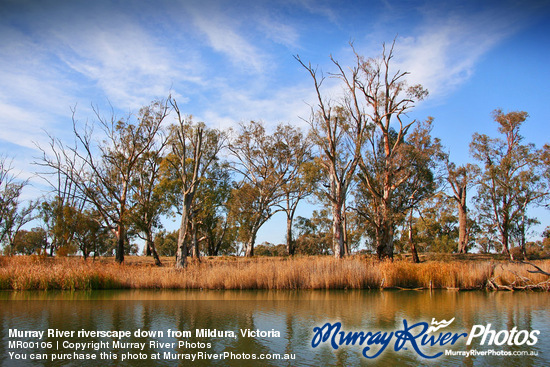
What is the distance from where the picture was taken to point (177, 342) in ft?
20.9

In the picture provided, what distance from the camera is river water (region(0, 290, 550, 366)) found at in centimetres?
550

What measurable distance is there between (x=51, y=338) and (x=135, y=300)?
4.93 metres

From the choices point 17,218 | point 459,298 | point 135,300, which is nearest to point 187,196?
point 135,300

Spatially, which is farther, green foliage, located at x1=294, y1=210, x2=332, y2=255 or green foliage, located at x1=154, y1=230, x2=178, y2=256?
green foliage, located at x1=154, y1=230, x2=178, y2=256

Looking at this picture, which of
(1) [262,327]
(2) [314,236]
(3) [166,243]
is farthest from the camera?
(3) [166,243]

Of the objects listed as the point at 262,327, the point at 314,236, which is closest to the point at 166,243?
the point at 314,236

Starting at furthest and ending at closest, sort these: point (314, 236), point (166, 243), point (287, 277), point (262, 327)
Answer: point (166, 243)
point (314, 236)
point (287, 277)
point (262, 327)

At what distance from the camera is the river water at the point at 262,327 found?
550cm

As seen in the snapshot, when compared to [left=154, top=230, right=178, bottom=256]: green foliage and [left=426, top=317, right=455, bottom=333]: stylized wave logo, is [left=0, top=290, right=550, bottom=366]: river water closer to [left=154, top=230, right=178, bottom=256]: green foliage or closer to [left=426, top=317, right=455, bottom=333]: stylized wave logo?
[left=426, top=317, right=455, bottom=333]: stylized wave logo

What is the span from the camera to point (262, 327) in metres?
7.46

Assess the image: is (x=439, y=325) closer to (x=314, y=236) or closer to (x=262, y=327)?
(x=262, y=327)

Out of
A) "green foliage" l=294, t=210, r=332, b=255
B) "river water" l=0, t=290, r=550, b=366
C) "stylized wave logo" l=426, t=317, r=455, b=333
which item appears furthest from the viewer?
"green foliage" l=294, t=210, r=332, b=255

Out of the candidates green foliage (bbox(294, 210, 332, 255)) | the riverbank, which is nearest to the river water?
the riverbank

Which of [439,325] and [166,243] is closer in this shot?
[439,325]
